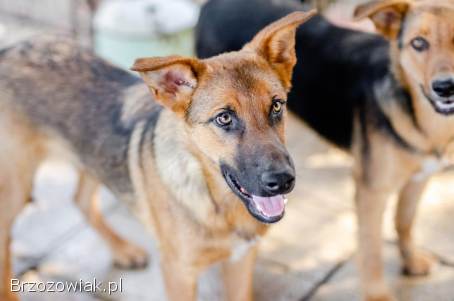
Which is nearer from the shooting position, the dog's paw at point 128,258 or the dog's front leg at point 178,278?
the dog's front leg at point 178,278

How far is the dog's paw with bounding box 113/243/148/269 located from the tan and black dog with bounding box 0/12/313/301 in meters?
0.71

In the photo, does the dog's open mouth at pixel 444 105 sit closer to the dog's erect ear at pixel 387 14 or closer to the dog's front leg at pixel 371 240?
the dog's erect ear at pixel 387 14

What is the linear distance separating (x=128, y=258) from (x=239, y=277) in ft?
2.88

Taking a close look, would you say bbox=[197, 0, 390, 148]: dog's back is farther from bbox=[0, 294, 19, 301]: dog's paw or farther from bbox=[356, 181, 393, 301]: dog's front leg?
bbox=[0, 294, 19, 301]: dog's paw

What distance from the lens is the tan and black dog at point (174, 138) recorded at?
3064mm

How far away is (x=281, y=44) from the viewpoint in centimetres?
328

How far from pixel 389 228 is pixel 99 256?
197 centimetres

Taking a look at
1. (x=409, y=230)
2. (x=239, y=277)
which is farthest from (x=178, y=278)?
(x=409, y=230)

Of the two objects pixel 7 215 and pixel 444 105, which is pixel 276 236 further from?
pixel 7 215

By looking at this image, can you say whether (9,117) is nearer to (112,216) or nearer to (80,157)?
(80,157)

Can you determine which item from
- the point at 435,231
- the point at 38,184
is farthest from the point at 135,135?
the point at 435,231

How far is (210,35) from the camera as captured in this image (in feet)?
15.5

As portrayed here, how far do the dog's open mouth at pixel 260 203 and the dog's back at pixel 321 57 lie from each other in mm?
1166

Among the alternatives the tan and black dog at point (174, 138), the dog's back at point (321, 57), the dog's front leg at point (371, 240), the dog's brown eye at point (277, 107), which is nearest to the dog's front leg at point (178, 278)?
the tan and black dog at point (174, 138)
